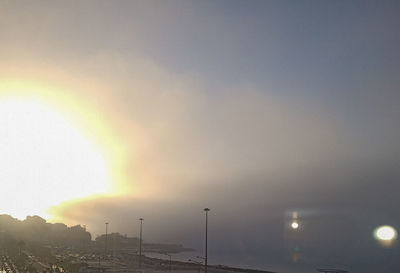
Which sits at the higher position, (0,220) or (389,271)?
(0,220)

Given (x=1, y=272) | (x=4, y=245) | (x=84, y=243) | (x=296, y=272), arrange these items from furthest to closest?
(x=84, y=243) → (x=296, y=272) → (x=4, y=245) → (x=1, y=272)

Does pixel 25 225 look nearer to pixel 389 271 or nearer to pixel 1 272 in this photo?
pixel 1 272

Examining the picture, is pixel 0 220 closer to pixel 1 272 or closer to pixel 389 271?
pixel 1 272

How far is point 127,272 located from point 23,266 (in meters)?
18.7

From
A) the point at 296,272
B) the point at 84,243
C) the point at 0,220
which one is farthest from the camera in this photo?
the point at 84,243

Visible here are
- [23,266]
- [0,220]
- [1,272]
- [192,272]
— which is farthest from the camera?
[0,220]

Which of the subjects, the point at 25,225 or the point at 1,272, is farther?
the point at 25,225

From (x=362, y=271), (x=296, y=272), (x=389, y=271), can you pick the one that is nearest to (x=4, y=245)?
(x=296, y=272)

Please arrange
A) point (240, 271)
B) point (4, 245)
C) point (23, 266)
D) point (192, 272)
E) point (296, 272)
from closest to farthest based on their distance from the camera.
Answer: point (23, 266) → point (192, 272) → point (240, 271) → point (4, 245) → point (296, 272)

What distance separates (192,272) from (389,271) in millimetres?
94846

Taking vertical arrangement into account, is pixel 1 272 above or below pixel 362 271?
above

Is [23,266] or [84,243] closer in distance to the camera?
[23,266]

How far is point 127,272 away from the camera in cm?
6812

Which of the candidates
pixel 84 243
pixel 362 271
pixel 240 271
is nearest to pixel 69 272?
pixel 240 271
